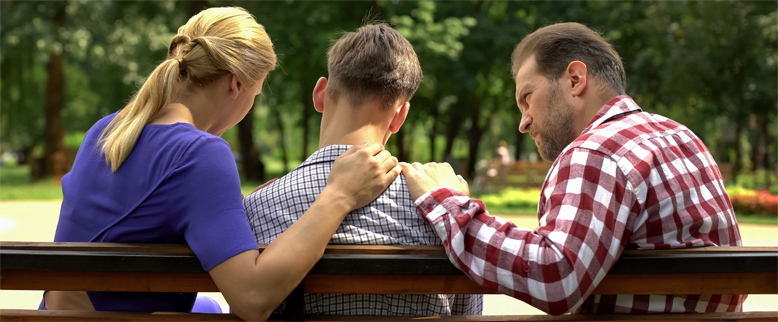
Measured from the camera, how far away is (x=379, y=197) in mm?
1897

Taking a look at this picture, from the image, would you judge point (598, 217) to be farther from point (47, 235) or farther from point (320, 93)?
point (47, 235)

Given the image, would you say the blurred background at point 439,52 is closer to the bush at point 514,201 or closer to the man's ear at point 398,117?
the bush at point 514,201

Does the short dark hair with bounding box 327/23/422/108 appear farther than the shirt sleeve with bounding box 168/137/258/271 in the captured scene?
Yes

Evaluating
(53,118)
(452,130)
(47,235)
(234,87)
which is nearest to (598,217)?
(234,87)

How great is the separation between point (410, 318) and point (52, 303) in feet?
3.91

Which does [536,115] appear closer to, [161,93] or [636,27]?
[161,93]

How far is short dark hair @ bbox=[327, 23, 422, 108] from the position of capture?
2.08 meters

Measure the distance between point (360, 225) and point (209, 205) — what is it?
1.48ft

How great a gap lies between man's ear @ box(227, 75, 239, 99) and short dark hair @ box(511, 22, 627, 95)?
42.7 inches

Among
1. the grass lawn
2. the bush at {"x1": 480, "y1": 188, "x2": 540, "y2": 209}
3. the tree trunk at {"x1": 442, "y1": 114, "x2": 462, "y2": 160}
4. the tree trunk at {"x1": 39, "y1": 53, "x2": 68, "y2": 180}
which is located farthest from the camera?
the tree trunk at {"x1": 442, "y1": 114, "x2": 462, "y2": 160}

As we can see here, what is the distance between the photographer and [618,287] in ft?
5.74

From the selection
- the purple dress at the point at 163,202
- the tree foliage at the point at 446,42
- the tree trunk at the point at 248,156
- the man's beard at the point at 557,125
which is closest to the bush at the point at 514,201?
the tree foliage at the point at 446,42

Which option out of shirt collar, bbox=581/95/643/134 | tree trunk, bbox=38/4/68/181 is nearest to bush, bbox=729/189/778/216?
shirt collar, bbox=581/95/643/134

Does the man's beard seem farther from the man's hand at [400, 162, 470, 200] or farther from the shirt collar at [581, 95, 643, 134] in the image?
the man's hand at [400, 162, 470, 200]
